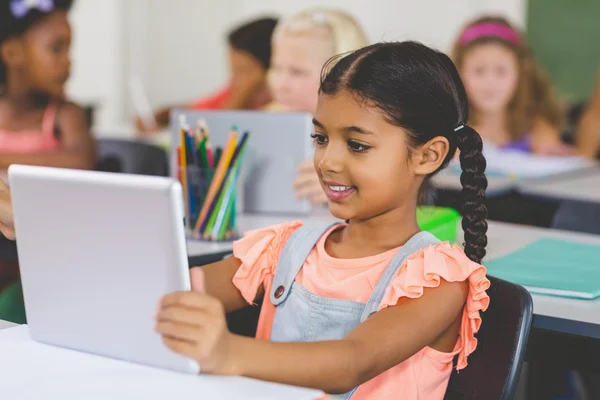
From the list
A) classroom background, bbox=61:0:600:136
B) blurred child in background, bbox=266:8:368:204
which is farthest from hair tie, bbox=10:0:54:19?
classroom background, bbox=61:0:600:136

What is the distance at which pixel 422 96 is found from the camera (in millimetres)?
1250

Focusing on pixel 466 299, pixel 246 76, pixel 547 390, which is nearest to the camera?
pixel 466 299

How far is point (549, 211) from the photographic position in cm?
251

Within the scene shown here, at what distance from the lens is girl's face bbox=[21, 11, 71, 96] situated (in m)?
2.54

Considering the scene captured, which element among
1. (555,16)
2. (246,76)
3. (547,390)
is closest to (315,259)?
(547,390)

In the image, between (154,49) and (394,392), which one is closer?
(394,392)

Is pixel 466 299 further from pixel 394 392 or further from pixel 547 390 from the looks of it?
pixel 547 390

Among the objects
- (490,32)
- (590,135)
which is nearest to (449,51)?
(590,135)

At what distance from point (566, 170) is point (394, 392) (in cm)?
179

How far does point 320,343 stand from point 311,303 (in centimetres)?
27

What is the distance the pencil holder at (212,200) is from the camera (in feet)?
5.90

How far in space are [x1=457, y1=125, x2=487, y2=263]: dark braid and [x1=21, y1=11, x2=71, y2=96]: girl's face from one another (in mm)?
1550

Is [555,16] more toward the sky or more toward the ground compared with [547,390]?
more toward the sky

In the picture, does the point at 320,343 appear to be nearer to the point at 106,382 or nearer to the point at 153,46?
the point at 106,382
